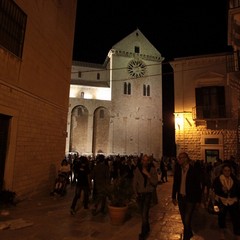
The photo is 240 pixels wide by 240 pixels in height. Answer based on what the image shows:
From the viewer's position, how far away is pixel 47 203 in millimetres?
8438

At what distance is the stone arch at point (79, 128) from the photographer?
38.1 meters

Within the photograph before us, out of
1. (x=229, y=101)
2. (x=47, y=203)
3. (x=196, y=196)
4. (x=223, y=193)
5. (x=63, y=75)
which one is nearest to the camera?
(x=196, y=196)

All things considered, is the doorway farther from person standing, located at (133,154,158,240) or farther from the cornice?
the cornice

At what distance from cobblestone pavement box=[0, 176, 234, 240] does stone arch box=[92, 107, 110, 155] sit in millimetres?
30961

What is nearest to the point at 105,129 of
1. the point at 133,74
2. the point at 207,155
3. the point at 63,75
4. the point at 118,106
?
the point at 118,106

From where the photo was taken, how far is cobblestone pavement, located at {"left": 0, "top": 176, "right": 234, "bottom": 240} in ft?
17.1

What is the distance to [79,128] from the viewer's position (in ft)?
126

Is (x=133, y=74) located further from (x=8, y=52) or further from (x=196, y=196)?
(x=196, y=196)

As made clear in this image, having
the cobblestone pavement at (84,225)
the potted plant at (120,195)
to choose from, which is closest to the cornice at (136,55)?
the cobblestone pavement at (84,225)

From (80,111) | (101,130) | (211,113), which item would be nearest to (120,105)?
(101,130)

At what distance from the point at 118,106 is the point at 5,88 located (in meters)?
32.3

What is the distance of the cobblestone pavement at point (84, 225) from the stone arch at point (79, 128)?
3025 centimetres

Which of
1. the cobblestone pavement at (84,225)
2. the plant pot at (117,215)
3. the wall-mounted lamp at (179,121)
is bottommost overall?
the cobblestone pavement at (84,225)

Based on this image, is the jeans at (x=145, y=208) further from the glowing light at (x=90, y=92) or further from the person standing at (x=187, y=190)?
the glowing light at (x=90, y=92)
